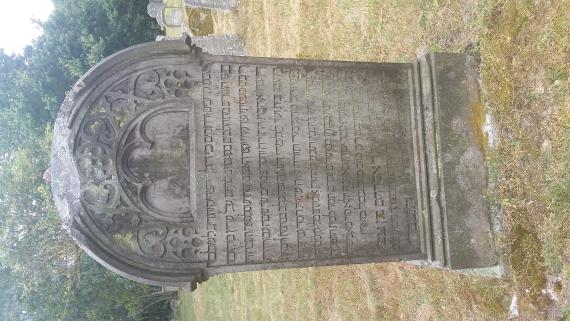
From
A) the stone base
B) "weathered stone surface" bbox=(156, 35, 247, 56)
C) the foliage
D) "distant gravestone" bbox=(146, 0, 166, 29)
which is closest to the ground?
the stone base

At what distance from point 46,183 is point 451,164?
18.6m

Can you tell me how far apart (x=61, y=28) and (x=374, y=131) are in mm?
23434

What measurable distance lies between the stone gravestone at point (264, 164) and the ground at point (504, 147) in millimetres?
332

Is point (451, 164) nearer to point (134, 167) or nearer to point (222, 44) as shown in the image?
point (134, 167)

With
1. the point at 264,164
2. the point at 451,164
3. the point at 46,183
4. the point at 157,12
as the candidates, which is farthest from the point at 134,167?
the point at 46,183

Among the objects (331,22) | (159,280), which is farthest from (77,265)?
(159,280)

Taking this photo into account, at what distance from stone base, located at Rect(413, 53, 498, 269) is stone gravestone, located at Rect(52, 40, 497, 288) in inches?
0.6

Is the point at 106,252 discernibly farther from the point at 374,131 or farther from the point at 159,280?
the point at 374,131

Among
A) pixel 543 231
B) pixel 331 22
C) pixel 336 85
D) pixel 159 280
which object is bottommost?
pixel 159 280

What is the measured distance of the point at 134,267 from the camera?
5.48 metres

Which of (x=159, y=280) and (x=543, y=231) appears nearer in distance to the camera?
(x=543, y=231)

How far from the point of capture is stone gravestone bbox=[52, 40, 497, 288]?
552cm

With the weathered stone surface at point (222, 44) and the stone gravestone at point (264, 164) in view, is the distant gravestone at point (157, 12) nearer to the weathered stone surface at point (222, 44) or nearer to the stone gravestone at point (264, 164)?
the weathered stone surface at point (222, 44)

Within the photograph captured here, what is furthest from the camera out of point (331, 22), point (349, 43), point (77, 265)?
point (77, 265)
